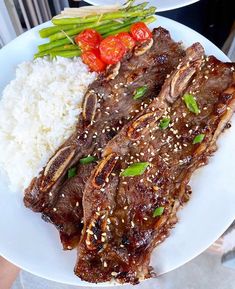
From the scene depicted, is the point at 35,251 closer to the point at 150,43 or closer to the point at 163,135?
the point at 163,135

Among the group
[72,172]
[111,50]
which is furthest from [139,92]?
[72,172]

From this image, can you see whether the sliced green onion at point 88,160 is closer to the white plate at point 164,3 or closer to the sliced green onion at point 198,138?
the sliced green onion at point 198,138

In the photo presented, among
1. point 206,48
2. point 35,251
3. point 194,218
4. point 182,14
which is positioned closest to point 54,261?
point 35,251

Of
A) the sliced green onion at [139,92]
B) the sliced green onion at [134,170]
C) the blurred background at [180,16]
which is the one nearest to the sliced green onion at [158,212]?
the sliced green onion at [134,170]

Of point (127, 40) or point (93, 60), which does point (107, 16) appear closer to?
point (127, 40)

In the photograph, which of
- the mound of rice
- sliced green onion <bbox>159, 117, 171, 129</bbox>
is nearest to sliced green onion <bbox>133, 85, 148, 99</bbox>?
sliced green onion <bbox>159, 117, 171, 129</bbox>

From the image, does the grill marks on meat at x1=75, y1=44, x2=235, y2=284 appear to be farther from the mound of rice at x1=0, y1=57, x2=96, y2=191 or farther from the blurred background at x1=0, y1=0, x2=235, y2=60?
the blurred background at x1=0, y1=0, x2=235, y2=60
